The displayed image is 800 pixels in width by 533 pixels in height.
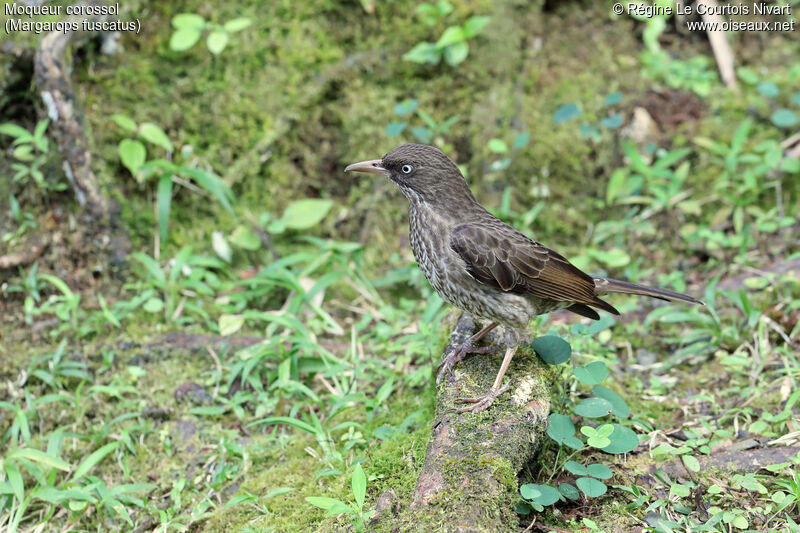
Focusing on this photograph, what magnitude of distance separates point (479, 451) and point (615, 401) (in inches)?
36.4

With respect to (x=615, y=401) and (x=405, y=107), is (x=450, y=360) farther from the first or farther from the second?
(x=405, y=107)

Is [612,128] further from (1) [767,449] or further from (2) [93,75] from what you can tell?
(2) [93,75]

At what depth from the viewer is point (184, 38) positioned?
20.8ft

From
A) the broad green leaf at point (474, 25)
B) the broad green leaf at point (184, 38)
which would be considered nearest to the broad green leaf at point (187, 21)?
the broad green leaf at point (184, 38)

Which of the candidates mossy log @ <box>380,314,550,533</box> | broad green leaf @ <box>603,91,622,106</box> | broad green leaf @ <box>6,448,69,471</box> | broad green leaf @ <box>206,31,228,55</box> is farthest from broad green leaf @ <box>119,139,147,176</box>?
broad green leaf @ <box>603,91,622,106</box>

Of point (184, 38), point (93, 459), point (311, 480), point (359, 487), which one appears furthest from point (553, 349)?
point (184, 38)

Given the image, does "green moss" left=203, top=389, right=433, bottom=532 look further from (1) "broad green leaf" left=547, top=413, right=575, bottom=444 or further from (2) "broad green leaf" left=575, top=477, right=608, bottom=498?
(2) "broad green leaf" left=575, top=477, right=608, bottom=498

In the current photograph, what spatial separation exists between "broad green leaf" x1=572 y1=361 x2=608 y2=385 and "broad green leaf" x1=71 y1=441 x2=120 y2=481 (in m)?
2.87

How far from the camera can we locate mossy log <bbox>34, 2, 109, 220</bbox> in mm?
5715

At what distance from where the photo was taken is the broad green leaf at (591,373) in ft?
12.0

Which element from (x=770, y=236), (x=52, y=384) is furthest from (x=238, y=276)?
(x=770, y=236)

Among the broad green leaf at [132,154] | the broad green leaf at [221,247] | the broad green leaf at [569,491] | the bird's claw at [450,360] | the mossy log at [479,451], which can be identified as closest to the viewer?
the mossy log at [479,451]

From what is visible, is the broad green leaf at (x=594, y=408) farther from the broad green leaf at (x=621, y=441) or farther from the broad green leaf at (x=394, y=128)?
the broad green leaf at (x=394, y=128)

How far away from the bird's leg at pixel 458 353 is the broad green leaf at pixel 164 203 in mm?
2885
